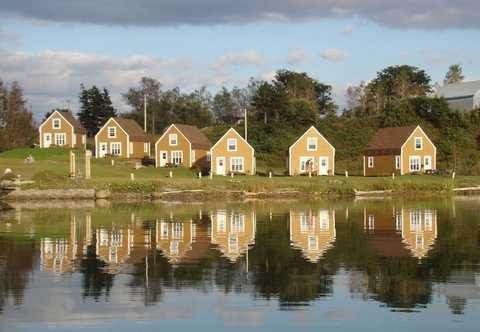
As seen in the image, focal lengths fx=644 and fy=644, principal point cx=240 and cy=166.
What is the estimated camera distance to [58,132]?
323ft

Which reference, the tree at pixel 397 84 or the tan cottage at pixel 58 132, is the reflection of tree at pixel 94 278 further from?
the tree at pixel 397 84

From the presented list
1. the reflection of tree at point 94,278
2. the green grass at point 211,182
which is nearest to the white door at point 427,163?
the green grass at point 211,182

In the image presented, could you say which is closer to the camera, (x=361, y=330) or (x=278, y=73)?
(x=361, y=330)

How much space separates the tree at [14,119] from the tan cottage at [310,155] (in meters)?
51.9

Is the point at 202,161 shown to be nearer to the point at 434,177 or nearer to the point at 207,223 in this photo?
the point at 434,177

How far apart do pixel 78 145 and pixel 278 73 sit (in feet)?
149

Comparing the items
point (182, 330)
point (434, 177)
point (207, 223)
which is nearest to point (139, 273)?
point (182, 330)

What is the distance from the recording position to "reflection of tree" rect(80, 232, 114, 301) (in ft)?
52.6

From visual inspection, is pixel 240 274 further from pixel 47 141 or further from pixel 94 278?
pixel 47 141

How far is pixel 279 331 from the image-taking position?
12.9 m

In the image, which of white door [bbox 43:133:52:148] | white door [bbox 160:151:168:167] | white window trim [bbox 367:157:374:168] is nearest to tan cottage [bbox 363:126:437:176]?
white window trim [bbox 367:157:374:168]

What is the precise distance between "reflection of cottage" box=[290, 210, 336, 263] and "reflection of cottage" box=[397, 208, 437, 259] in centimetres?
309

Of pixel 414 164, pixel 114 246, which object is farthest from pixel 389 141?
pixel 114 246

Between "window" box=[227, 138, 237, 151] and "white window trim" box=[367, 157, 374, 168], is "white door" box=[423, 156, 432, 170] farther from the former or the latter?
"window" box=[227, 138, 237, 151]
